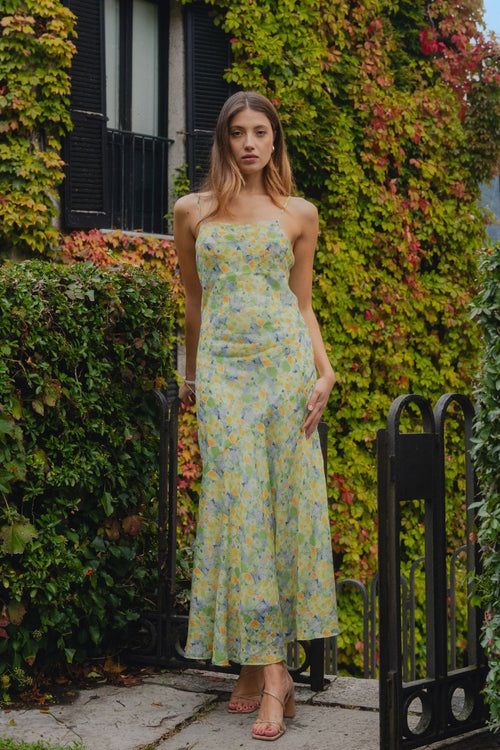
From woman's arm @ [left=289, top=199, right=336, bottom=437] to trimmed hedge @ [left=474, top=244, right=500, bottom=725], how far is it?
0.62 m

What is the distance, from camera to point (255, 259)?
3.47 metres

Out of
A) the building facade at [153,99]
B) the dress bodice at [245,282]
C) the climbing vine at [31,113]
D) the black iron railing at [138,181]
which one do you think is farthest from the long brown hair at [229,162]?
the black iron railing at [138,181]

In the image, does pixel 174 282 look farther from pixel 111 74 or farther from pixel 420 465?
pixel 420 465

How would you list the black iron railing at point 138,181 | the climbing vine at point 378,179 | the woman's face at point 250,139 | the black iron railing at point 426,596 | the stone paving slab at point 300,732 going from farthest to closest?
the climbing vine at point 378,179 < the black iron railing at point 138,181 < the woman's face at point 250,139 < the stone paving slab at point 300,732 < the black iron railing at point 426,596

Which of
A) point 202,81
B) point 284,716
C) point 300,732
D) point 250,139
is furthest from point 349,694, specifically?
point 202,81

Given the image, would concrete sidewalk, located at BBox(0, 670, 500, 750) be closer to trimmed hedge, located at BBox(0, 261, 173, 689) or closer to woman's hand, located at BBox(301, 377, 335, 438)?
trimmed hedge, located at BBox(0, 261, 173, 689)

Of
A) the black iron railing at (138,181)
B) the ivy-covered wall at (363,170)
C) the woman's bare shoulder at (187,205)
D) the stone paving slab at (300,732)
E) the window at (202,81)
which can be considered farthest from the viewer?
the window at (202,81)

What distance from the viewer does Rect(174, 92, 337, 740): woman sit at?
3.35 meters

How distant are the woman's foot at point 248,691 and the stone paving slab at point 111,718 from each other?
0.52ft

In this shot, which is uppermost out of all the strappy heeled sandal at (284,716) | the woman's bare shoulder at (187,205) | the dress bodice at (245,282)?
the woman's bare shoulder at (187,205)

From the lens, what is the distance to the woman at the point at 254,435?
132 inches

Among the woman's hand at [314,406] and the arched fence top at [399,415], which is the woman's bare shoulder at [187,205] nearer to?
the woman's hand at [314,406]

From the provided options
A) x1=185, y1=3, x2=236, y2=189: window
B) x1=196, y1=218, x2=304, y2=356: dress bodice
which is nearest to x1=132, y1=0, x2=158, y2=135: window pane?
x1=185, y1=3, x2=236, y2=189: window

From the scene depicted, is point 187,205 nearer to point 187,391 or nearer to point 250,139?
point 250,139
